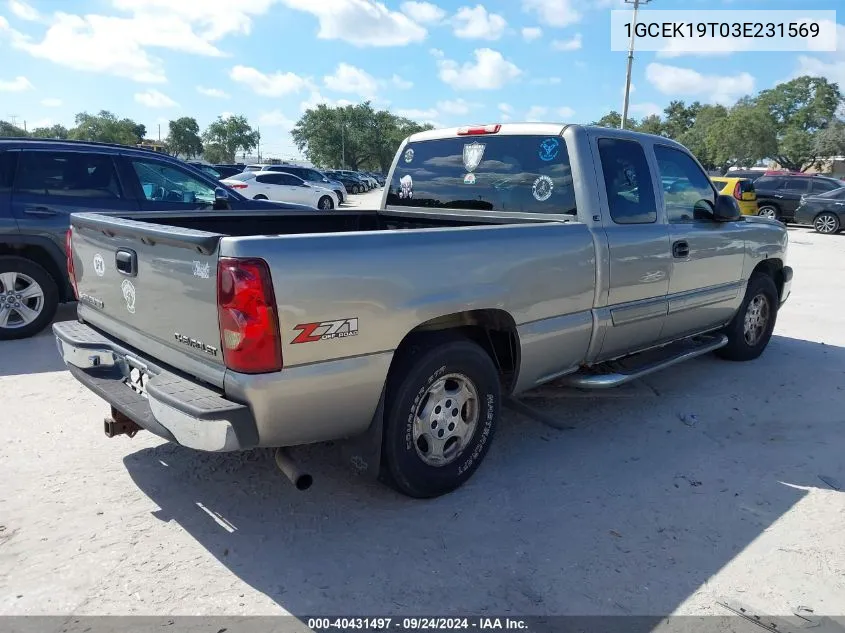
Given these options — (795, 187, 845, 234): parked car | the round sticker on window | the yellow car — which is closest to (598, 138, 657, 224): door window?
the round sticker on window

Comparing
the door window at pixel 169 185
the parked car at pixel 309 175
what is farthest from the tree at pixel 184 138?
the door window at pixel 169 185

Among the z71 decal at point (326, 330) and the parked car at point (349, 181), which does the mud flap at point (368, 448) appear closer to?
the z71 decal at point (326, 330)

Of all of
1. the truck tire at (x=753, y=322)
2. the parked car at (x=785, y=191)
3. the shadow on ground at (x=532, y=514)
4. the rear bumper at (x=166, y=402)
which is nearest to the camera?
the rear bumper at (x=166, y=402)

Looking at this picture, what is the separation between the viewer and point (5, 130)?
92.1 m

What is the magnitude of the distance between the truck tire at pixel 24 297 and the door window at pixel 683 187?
5.53 m

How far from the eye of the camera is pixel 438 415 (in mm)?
3305

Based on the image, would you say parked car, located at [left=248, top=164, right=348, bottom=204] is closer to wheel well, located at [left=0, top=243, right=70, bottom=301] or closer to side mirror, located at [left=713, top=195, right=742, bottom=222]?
wheel well, located at [left=0, top=243, right=70, bottom=301]

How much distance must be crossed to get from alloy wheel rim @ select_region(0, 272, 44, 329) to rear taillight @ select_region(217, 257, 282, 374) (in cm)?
451

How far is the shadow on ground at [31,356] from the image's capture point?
527cm

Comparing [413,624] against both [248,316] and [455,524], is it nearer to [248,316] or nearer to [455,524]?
[455,524]

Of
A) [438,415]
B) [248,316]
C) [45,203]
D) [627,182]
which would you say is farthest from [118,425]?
[45,203]

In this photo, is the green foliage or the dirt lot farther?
the green foliage

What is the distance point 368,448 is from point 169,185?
197 inches

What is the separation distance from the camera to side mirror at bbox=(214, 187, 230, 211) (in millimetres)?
6902
